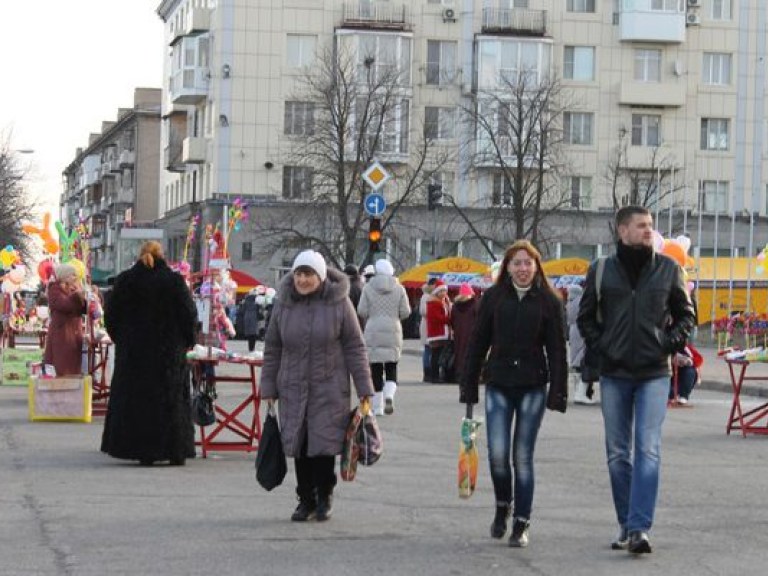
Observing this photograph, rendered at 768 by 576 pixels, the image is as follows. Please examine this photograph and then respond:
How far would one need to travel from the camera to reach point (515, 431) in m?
10.0

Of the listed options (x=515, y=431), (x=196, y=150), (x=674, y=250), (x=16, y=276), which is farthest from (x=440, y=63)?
(x=515, y=431)

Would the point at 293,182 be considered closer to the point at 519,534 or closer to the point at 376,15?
the point at 376,15

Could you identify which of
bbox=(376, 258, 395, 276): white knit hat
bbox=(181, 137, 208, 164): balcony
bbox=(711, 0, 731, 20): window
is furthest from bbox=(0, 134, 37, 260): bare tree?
bbox=(376, 258, 395, 276): white knit hat

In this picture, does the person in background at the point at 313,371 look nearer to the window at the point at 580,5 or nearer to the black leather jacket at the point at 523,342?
the black leather jacket at the point at 523,342

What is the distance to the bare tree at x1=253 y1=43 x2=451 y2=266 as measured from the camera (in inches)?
2341

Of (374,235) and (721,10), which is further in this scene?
(721,10)

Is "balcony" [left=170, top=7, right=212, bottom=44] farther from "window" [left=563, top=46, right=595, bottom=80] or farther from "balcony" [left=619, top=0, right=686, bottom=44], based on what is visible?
"balcony" [left=619, top=0, right=686, bottom=44]

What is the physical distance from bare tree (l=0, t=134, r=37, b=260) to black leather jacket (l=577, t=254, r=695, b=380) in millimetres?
59451

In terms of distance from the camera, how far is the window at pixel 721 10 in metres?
69.3

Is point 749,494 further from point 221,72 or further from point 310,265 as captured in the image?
point 221,72

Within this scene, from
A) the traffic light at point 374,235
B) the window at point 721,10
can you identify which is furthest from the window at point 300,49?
the traffic light at point 374,235

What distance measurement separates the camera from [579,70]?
68750 millimetres

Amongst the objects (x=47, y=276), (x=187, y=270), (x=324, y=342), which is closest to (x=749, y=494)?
(x=324, y=342)

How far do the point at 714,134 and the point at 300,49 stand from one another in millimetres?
16480
